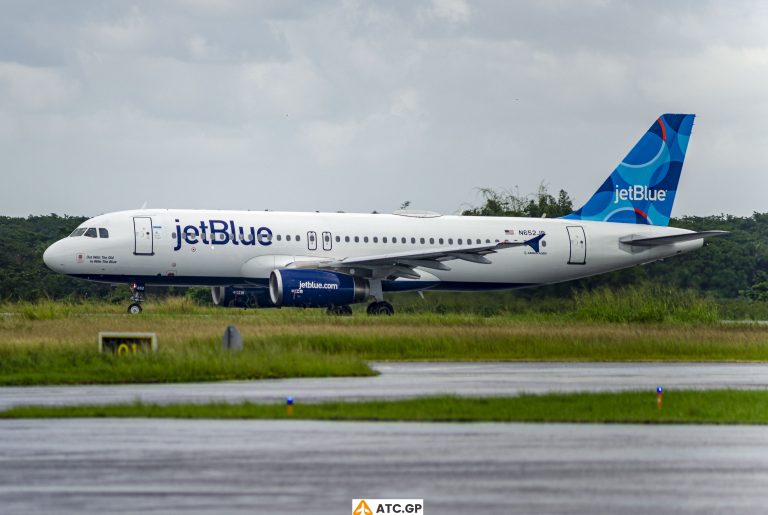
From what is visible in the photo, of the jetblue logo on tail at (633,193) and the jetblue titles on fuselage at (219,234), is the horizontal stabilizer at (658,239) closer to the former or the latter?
the jetblue logo on tail at (633,193)

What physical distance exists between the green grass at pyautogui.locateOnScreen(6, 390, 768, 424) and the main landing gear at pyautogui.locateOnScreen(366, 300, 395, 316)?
25647mm

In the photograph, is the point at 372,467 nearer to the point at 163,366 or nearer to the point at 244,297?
the point at 163,366

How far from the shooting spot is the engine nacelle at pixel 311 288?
135ft

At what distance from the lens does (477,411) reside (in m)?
17.2

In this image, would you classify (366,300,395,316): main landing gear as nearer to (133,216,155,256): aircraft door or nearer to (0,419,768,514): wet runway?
(133,216,155,256): aircraft door

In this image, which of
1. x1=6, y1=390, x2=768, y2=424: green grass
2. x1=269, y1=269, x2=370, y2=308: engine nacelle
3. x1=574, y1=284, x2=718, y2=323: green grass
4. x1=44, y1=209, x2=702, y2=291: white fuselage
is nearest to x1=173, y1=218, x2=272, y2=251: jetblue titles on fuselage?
x1=44, y1=209, x2=702, y2=291: white fuselage

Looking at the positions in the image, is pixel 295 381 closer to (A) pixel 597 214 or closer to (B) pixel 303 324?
(B) pixel 303 324

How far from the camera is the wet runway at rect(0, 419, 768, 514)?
435 inches

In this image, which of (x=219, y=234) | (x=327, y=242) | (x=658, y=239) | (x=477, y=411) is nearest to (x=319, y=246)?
(x=327, y=242)

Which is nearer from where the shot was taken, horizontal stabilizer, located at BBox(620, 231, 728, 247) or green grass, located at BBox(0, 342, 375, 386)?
green grass, located at BBox(0, 342, 375, 386)

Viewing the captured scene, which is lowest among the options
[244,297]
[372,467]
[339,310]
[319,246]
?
[372,467]

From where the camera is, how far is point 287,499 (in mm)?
11109

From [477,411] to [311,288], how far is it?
24378 millimetres

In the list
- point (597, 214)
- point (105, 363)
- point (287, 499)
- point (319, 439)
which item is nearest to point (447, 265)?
point (597, 214)
